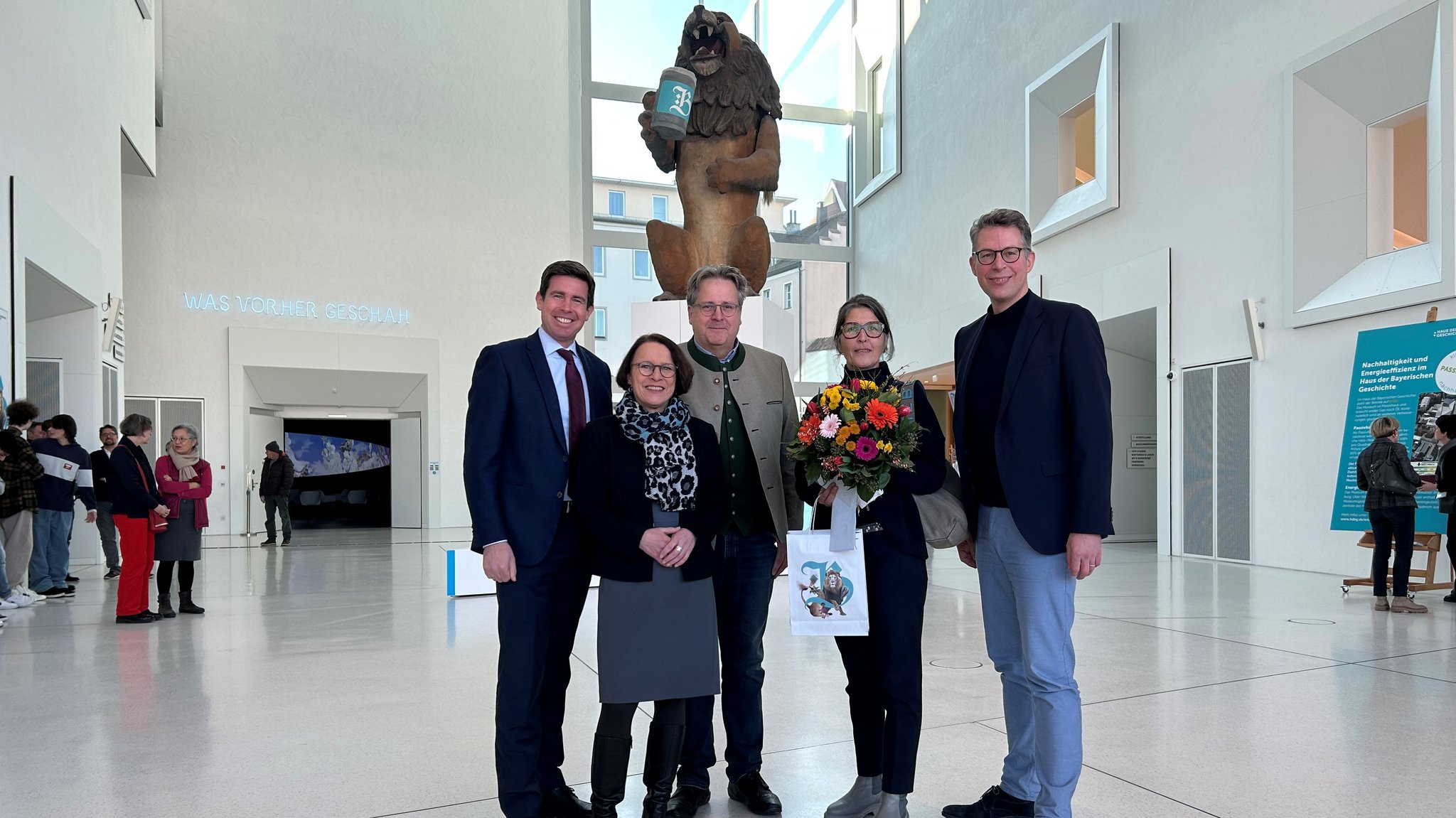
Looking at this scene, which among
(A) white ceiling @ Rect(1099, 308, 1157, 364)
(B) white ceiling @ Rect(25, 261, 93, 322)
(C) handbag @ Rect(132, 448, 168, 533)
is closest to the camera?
(C) handbag @ Rect(132, 448, 168, 533)

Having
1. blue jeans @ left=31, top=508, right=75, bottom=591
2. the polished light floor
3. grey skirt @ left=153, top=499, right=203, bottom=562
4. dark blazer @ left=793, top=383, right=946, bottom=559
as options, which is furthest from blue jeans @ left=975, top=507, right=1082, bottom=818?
blue jeans @ left=31, top=508, right=75, bottom=591

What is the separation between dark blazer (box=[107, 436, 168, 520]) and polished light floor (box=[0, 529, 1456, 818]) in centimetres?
82

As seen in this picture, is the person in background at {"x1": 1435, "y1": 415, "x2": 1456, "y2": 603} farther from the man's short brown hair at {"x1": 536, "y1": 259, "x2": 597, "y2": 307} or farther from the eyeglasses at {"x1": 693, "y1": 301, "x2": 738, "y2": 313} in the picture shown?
the man's short brown hair at {"x1": 536, "y1": 259, "x2": 597, "y2": 307}

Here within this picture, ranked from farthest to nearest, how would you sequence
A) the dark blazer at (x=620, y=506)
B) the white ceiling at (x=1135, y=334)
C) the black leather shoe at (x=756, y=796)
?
the white ceiling at (x=1135, y=334), the black leather shoe at (x=756, y=796), the dark blazer at (x=620, y=506)

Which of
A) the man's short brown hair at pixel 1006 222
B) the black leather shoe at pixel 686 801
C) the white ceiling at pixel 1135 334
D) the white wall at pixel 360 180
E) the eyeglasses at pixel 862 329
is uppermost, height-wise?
the white wall at pixel 360 180

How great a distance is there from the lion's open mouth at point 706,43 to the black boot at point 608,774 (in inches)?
194

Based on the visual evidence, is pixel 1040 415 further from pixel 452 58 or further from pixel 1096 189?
pixel 452 58

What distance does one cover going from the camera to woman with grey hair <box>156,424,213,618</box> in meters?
6.73

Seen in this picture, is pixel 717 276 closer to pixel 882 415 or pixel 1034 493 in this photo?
pixel 882 415

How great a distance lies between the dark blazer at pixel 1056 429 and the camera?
8.07ft

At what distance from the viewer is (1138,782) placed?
3004 mm

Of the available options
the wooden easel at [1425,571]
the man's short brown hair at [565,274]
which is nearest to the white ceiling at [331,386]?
the wooden easel at [1425,571]

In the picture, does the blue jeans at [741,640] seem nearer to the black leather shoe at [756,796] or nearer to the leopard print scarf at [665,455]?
the black leather shoe at [756,796]

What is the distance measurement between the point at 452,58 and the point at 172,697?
54.4 feet
